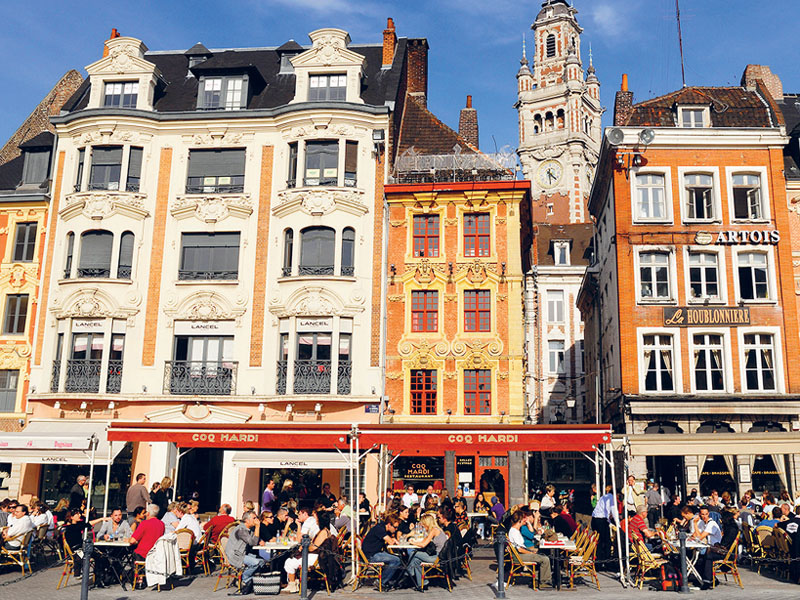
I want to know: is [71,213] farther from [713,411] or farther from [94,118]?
[713,411]

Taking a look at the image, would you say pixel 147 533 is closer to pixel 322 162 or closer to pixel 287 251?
pixel 287 251

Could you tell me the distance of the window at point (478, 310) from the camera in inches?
1083

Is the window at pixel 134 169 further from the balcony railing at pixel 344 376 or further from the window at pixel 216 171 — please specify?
the balcony railing at pixel 344 376

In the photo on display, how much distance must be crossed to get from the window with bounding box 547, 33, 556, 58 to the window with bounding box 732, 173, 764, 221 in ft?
240

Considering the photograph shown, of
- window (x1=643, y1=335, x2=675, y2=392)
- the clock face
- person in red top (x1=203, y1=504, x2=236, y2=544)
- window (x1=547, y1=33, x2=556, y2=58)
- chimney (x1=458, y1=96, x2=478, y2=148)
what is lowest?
person in red top (x1=203, y1=504, x2=236, y2=544)

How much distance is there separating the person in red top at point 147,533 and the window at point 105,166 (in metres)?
17.0

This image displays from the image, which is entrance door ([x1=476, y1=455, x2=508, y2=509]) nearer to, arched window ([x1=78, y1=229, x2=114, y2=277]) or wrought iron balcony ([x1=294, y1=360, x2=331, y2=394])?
wrought iron balcony ([x1=294, y1=360, x2=331, y2=394])

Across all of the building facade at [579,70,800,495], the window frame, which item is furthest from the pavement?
the window frame

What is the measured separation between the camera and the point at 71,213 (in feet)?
92.1

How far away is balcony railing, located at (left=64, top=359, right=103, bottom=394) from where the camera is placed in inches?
1047

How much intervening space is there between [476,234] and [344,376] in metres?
6.96

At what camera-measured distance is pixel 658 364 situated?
26391 millimetres

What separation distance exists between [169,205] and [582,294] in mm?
23346

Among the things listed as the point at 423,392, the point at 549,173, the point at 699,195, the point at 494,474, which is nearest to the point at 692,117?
the point at 699,195
